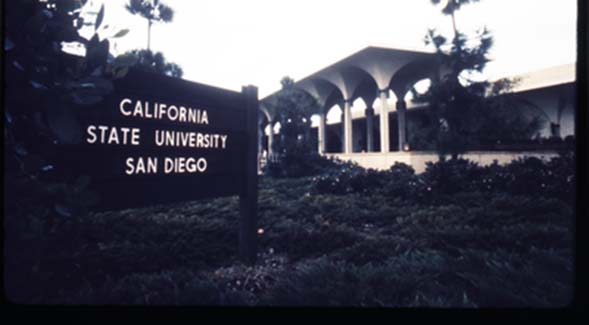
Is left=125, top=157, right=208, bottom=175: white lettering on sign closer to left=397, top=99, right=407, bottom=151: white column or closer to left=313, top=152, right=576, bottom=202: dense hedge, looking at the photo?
left=313, top=152, right=576, bottom=202: dense hedge

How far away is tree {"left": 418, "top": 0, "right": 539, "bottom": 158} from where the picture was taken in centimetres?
845

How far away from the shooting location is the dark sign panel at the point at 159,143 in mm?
2223

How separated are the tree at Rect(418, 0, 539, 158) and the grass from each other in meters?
3.38

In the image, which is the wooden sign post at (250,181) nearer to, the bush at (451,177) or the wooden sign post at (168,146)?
the wooden sign post at (168,146)

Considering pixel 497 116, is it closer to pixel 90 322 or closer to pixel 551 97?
pixel 551 97

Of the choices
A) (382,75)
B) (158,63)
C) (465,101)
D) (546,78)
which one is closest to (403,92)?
(382,75)

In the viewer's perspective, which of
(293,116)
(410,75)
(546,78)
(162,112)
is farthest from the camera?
(410,75)

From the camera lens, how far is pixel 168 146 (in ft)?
8.66

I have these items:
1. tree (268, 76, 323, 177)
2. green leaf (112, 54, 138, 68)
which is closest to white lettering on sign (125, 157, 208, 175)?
green leaf (112, 54, 138, 68)

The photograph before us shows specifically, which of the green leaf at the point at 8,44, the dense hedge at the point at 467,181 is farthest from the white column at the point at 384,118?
the green leaf at the point at 8,44

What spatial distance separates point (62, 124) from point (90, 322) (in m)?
0.85

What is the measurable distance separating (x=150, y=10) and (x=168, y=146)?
49.2ft

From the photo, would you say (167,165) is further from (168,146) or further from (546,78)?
(546,78)

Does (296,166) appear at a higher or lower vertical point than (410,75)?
lower
